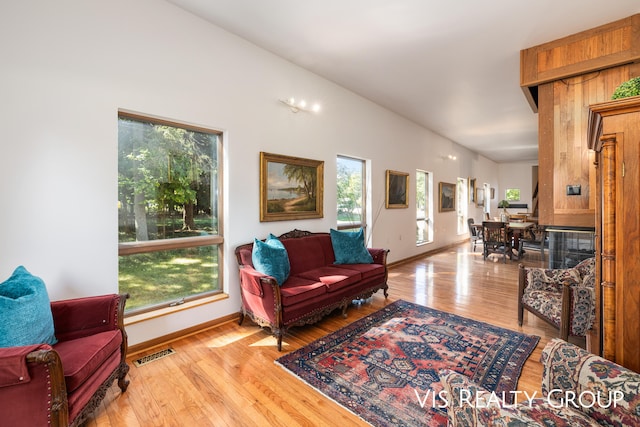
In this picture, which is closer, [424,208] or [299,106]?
[299,106]

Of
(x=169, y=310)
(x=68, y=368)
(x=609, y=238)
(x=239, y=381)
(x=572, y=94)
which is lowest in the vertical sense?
(x=239, y=381)

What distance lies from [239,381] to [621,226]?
241 centimetres

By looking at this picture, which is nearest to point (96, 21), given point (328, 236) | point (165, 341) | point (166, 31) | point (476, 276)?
point (166, 31)

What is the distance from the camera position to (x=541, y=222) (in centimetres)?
353

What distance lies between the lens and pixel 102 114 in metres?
2.36

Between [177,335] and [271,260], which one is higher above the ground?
[271,260]

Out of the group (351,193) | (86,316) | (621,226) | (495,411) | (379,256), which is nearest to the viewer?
(495,411)

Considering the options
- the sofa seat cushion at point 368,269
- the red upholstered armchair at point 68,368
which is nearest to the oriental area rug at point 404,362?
the sofa seat cushion at point 368,269

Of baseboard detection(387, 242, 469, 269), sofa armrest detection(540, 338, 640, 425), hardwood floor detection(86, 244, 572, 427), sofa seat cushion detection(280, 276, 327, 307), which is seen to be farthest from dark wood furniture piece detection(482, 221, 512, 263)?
sofa armrest detection(540, 338, 640, 425)

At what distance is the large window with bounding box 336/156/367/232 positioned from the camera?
15.9 ft

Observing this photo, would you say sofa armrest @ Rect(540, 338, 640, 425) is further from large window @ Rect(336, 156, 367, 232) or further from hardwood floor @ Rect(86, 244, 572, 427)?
large window @ Rect(336, 156, 367, 232)

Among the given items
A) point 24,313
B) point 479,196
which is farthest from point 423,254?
point 24,313

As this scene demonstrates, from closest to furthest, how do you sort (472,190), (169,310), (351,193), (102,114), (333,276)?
(102,114) < (169,310) < (333,276) < (351,193) < (472,190)

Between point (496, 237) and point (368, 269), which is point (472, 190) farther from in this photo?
point (368, 269)
